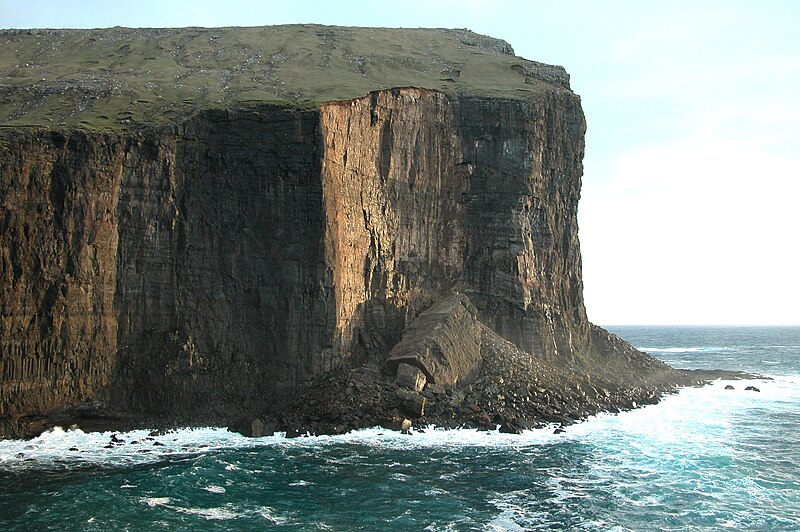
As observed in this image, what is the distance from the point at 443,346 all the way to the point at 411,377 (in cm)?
276

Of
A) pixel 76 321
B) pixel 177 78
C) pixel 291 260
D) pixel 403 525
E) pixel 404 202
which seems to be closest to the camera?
pixel 403 525

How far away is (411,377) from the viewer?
3722cm

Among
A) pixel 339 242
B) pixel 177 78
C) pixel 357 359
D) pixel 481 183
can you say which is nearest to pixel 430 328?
pixel 357 359

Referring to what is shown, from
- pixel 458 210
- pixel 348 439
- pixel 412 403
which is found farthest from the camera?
pixel 458 210

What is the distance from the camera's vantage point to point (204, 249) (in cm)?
3788

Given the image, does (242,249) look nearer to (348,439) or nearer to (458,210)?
(348,439)

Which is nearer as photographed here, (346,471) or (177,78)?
(346,471)

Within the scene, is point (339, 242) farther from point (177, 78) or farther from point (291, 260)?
point (177, 78)

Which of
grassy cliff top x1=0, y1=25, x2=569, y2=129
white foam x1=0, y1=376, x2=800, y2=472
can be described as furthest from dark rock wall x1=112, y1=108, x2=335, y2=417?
white foam x1=0, y1=376, x2=800, y2=472

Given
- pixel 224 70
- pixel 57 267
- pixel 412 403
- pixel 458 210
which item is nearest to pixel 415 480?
pixel 412 403

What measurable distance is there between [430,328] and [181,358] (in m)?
13.1

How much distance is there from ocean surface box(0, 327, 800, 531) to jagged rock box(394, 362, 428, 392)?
3085 mm

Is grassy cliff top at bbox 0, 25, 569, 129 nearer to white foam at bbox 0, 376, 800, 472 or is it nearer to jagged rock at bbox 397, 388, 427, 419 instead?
white foam at bbox 0, 376, 800, 472

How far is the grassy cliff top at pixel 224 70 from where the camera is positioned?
40.3 metres
